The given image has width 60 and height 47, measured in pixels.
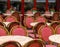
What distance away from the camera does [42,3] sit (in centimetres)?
1246

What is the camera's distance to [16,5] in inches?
481

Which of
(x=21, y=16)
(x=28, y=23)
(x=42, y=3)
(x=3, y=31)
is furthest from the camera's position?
(x=42, y=3)

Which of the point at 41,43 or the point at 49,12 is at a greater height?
the point at 41,43

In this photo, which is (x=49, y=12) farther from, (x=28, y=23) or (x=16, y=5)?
(x=28, y=23)

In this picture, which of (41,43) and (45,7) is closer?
(41,43)

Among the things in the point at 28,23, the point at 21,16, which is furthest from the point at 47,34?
the point at 21,16

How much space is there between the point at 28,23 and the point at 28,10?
154 inches

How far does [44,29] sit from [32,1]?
685 centimetres

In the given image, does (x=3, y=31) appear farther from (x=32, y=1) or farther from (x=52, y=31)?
(x=32, y=1)

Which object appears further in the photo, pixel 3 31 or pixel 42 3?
pixel 42 3

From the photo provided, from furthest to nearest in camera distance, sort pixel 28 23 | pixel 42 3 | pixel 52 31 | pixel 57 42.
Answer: pixel 42 3, pixel 28 23, pixel 52 31, pixel 57 42

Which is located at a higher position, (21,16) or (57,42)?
(57,42)

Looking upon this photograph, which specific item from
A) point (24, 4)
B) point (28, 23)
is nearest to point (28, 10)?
point (24, 4)

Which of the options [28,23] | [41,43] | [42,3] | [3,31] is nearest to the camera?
[41,43]
